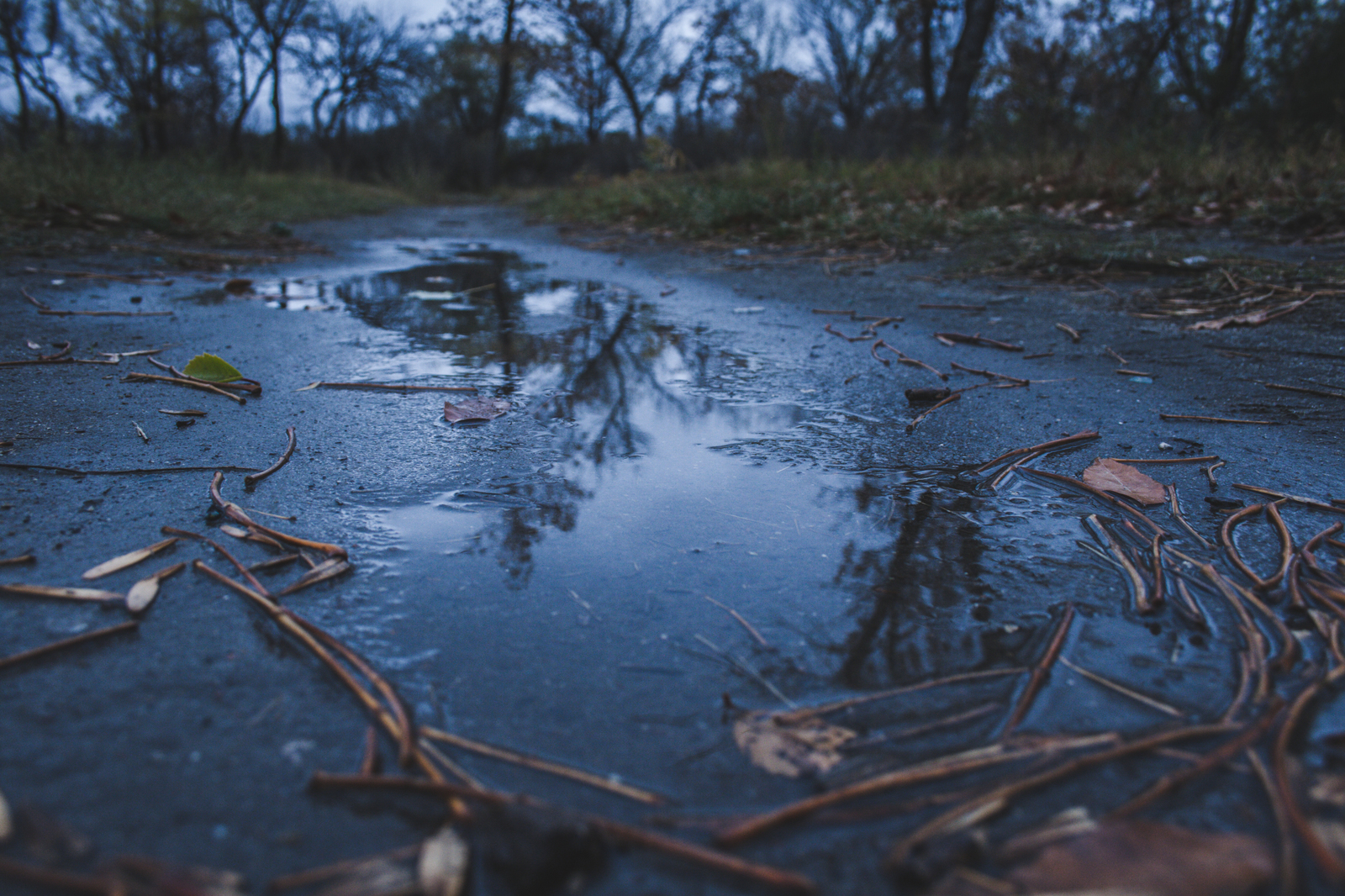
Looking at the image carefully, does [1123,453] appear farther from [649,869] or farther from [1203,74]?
[1203,74]

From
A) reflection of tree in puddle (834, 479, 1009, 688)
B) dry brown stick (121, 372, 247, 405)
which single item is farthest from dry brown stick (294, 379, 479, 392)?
reflection of tree in puddle (834, 479, 1009, 688)

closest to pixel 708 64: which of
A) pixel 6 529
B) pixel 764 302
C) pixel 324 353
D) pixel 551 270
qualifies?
pixel 551 270

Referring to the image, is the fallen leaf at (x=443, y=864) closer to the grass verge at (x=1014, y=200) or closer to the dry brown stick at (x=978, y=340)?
the dry brown stick at (x=978, y=340)

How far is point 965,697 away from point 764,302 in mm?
3117

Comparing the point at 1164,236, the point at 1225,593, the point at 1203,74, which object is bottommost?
the point at 1225,593

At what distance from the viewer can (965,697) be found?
3.18ft

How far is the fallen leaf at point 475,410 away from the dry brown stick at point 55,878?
1.40m

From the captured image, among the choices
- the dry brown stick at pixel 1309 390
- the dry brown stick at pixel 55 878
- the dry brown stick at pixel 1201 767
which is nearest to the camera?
the dry brown stick at pixel 55 878

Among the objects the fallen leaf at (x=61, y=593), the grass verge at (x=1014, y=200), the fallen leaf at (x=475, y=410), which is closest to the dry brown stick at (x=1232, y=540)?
the fallen leaf at (x=475, y=410)

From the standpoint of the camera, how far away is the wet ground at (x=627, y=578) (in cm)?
79

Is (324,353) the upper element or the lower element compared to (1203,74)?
lower

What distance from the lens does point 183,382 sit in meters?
2.20

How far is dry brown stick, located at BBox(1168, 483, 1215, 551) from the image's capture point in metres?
1.36

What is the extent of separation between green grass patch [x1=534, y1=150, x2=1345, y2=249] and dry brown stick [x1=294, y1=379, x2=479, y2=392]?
3.96m
